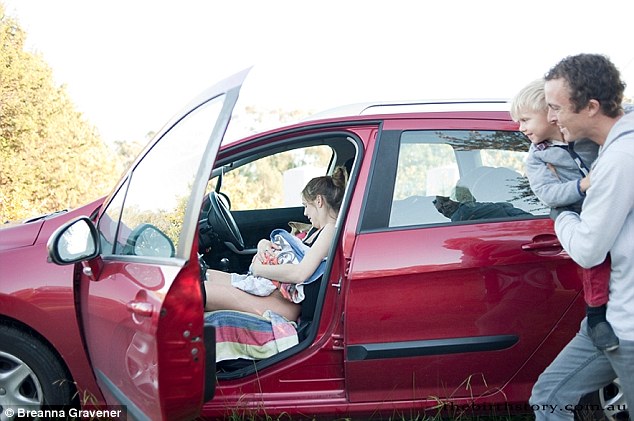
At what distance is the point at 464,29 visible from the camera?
20016mm

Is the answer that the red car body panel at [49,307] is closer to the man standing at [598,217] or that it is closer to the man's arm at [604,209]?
the man standing at [598,217]

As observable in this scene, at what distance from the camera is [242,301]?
Answer: 3285 mm

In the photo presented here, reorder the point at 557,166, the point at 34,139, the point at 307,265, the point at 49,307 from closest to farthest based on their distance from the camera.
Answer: the point at 557,166 < the point at 49,307 < the point at 307,265 < the point at 34,139

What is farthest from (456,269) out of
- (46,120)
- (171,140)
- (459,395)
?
(46,120)

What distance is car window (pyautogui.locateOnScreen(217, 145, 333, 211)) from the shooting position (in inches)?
316

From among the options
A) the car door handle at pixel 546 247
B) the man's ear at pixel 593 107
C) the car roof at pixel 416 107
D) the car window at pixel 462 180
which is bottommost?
the car door handle at pixel 546 247

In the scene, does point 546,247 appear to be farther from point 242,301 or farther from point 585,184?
point 242,301

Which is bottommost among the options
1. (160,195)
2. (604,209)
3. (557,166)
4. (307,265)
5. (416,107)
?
(307,265)

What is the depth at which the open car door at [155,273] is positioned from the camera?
202cm

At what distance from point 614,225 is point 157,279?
135cm

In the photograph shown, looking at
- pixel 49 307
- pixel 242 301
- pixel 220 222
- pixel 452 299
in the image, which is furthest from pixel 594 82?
pixel 220 222

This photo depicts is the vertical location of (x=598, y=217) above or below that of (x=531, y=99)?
below

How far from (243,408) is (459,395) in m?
0.92

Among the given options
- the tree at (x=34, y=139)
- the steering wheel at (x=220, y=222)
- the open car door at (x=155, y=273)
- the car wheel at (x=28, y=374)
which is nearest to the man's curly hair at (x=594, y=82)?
the open car door at (x=155, y=273)
